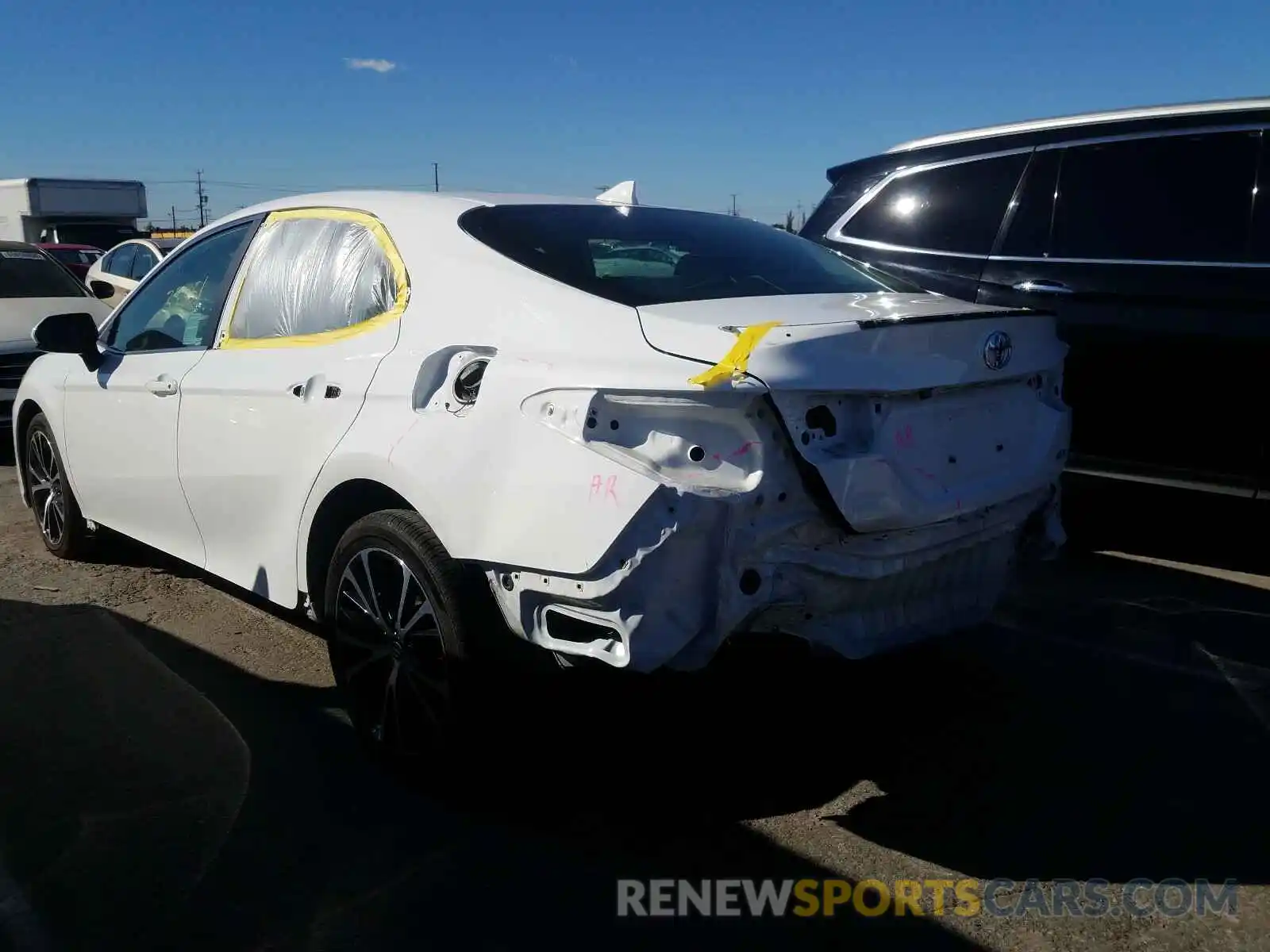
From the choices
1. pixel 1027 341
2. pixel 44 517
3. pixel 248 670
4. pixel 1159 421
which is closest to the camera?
pixel 1027 341

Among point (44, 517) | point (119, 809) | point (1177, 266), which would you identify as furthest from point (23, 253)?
point (1177, 266)

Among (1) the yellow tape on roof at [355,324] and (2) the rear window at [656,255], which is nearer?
(2) the rear window at [656,255]

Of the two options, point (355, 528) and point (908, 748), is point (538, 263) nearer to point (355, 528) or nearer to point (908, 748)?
point (355, 528)

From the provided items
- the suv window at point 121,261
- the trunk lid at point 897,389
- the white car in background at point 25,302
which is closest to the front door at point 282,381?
the trunk lid at point 897,389

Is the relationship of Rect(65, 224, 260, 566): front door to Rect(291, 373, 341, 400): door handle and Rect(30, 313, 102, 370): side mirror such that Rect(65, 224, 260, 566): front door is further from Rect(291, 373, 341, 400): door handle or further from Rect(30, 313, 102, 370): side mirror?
Rect(291, 373, 341, 400): door handle

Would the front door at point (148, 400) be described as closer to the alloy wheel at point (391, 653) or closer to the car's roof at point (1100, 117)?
the alloy wheel at point (391, 653)

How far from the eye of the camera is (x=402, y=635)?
10.4 feet

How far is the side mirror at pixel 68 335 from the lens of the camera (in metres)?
4.62

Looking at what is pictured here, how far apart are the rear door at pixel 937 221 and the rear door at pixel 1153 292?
0.12 m

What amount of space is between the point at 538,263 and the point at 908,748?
1.83 metres

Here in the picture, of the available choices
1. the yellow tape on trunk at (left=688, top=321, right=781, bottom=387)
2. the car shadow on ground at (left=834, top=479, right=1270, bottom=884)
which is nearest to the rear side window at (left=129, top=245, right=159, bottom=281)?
the car shadow on ground at (left=834, top=479, right=1270, bottom=884)

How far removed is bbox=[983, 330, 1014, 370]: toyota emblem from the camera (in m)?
3.16

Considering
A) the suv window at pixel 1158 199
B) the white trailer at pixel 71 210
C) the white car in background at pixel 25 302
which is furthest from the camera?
the white trailer at pixel 71 210

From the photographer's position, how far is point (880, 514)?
9.12ft
